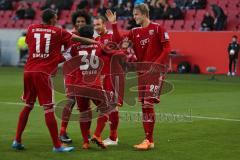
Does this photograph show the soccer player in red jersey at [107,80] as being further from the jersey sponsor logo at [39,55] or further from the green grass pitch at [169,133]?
the jersey sponsor logo at [39,55]

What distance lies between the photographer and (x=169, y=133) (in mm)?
11703

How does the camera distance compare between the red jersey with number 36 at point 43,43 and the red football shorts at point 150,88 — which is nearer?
the red jersey with number 36 at point 43,43

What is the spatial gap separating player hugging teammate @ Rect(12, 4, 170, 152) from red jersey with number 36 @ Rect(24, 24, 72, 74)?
15 mm

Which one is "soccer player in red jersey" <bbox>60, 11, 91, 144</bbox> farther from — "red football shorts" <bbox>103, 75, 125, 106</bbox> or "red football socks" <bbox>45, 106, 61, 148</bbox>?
"red football socks" <bbox>45, 106, 61, 148</bbox>

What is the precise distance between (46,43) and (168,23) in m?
24.2

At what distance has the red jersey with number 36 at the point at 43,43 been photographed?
31.5 feet

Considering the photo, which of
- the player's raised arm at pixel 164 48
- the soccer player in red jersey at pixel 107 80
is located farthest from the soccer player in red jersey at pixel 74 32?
the player's raised arm at pixel 164 48

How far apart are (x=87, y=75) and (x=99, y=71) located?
366 millimetres

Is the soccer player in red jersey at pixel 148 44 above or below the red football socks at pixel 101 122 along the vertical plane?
above

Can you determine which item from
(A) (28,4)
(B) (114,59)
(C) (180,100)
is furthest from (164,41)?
(A) (28,4)

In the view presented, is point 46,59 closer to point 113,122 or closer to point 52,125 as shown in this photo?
point 52,125

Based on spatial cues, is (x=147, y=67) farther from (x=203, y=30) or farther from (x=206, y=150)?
(x=203, y=30)

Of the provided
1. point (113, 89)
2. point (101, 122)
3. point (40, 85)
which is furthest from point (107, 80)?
point (40, 85)

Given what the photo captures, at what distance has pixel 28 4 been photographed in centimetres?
4044
